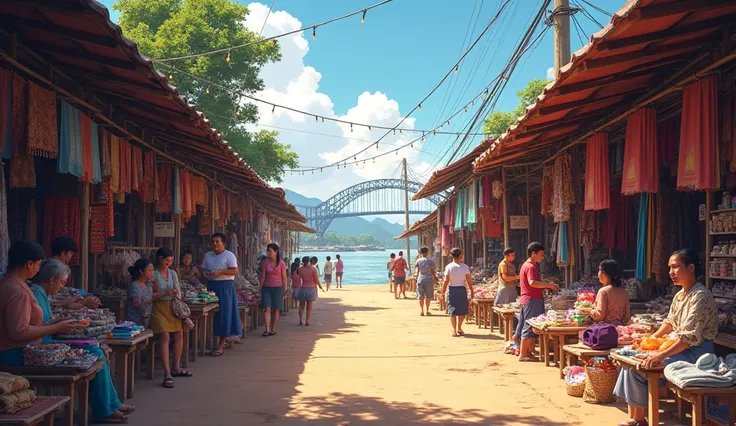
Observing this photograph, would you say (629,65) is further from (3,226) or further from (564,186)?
(3,226)

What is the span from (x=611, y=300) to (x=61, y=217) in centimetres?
683

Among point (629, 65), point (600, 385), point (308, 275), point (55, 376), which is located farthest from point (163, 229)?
point (629, 65)

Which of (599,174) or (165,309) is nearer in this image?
(165,309)

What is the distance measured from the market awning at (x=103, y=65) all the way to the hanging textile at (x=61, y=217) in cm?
128

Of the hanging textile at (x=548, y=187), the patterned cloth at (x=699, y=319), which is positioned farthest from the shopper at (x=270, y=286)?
the patterned cloth at (x=699, y=319)

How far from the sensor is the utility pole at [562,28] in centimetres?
1143

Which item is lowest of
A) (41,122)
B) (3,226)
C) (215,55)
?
(3,226)

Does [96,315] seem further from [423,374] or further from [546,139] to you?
[546,139]

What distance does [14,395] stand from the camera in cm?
410

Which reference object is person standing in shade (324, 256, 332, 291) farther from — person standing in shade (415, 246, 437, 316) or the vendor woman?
the vendor woman

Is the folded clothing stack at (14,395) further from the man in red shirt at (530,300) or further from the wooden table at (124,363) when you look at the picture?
the man in red shirt at (530,300)

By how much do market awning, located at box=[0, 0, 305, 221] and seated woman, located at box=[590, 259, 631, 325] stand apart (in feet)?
16.5

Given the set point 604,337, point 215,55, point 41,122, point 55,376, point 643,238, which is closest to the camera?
point 55,376

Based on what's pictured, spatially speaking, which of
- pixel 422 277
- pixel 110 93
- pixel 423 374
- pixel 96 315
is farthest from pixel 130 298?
pixel 422 277
